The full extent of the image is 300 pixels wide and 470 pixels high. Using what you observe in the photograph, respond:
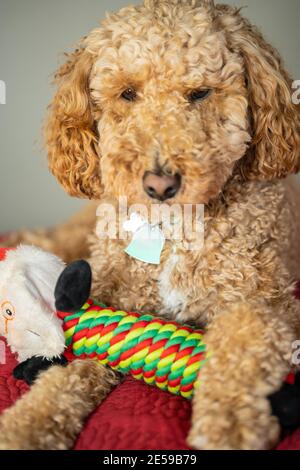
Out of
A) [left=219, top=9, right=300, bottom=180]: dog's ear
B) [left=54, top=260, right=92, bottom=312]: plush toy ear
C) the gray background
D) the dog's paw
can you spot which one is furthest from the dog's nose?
the gray background

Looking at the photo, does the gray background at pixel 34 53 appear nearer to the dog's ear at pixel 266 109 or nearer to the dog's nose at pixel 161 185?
the dog's ear at pixel 266 109

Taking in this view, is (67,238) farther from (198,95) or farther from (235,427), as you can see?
(235,427)

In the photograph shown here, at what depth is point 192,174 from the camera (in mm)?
1396

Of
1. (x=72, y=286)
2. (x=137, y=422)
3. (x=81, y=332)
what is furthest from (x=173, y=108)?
(x=137, y=422)

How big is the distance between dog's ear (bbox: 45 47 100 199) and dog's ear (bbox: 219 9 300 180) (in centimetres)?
43

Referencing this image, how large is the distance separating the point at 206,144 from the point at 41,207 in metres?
1.88

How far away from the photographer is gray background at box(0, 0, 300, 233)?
2.76m

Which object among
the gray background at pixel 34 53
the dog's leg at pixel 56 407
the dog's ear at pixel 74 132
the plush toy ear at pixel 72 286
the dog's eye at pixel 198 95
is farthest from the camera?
the gray background at pixel 34 53

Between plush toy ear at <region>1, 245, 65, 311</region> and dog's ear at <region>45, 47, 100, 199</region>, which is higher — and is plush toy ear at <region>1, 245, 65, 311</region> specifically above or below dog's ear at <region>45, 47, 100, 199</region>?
below

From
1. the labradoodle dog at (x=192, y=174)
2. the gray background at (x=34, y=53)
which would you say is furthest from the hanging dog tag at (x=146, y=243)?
the gray background at (x=34, y=53)

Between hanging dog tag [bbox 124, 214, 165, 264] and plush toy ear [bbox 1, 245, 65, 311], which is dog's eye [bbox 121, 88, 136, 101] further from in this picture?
plush toy ear [bbox 1, 245, 65, 311]

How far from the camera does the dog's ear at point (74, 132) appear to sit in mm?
1628

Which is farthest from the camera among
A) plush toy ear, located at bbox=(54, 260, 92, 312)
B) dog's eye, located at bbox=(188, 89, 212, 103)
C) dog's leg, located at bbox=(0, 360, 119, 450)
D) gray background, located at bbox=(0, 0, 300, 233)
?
gray background, located at bbox=(0, 0, 300, 233)

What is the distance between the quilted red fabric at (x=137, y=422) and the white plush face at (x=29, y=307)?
0.58ft
